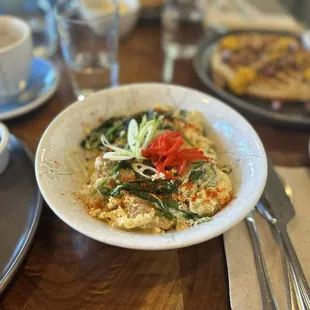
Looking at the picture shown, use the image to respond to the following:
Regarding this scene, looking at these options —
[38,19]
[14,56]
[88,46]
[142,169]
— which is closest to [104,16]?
[88,46]

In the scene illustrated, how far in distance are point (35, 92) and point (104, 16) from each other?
466 millimetres

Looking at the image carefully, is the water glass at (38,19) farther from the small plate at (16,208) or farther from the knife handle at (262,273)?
the knife handle at (262,273)

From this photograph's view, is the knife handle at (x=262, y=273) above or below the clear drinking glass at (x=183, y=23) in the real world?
below

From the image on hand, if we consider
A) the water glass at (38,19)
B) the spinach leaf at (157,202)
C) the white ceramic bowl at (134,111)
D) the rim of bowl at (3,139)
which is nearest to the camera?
the white ceramic bowl at (134,111)

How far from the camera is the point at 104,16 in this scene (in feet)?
5.41

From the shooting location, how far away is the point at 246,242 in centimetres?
110

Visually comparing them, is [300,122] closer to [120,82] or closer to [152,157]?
[152,157]

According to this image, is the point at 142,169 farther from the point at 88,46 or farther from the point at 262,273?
the point at 88,46

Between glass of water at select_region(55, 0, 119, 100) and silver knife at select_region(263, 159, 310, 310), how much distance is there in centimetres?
89

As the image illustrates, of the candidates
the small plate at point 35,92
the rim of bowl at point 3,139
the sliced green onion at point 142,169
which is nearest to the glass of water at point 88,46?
the small plate at point 35,92

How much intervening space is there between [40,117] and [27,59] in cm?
25

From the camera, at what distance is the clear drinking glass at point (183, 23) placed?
6.87 ft

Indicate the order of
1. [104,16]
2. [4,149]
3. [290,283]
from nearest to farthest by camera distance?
[290,283] → [4,149] → [104,16]

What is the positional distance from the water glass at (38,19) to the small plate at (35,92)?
236mm
